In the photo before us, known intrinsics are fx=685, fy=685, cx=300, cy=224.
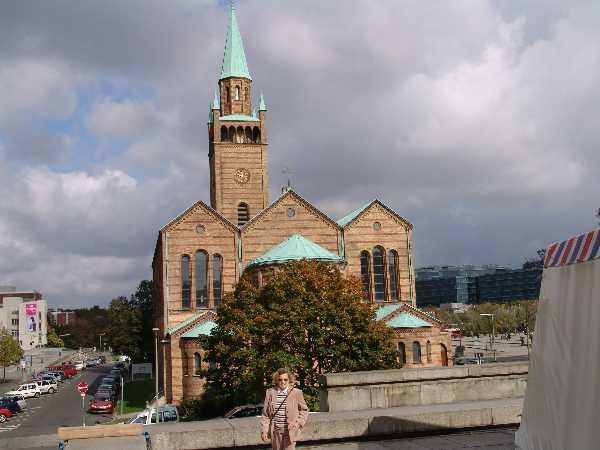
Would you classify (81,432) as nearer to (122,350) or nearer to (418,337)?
(418,337)

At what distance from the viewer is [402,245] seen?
180ft

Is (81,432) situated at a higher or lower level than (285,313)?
lower

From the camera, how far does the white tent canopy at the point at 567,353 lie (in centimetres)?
612

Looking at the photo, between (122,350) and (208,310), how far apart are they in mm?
30051

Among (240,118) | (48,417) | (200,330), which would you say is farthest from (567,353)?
(240,118)

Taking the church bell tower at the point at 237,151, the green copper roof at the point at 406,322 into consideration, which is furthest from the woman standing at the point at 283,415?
the church bell tower at the point at 237,151

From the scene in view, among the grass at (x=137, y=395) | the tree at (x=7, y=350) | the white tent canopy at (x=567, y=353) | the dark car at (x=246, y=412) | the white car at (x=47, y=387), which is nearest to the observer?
the white tent canopy at (x=567, y=353)

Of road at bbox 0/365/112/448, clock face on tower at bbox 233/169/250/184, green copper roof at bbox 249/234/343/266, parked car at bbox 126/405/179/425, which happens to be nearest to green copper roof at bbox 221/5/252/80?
clock face on tower at bbox 233/169/250/184

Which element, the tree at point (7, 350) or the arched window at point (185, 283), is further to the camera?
the tree at point (7, 350)

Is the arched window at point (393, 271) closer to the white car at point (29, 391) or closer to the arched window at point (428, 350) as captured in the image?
the arched window at point (428, 350)

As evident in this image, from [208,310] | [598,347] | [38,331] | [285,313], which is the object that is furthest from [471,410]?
[38,331]

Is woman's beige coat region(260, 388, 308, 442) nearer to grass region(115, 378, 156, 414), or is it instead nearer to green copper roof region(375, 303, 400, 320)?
green copper roof region(375, 303, 400, 320)

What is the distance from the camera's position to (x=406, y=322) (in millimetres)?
47438

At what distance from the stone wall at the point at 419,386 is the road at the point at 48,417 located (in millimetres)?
20654
